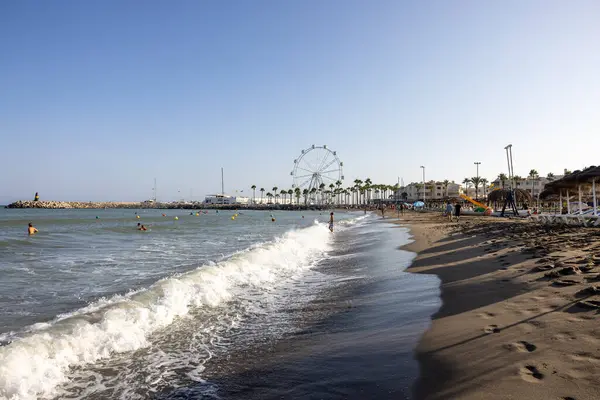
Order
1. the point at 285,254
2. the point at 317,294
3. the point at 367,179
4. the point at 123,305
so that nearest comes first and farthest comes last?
the point at 123,305 < the point at 317,294 < the point at 285,254 < the point at 367,179

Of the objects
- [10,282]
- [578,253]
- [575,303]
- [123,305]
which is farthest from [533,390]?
[10,282]

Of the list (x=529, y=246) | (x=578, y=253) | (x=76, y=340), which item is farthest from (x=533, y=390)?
(x=529, y=246)

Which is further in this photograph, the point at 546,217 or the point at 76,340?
the point at 546,217

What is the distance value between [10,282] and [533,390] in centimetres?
1304

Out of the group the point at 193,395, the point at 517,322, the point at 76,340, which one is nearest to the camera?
the point at 193,395

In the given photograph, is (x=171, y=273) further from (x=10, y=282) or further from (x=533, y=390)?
(x=533, y=390)

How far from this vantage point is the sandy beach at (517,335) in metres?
3.48

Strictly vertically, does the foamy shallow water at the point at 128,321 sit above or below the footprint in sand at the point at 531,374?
below

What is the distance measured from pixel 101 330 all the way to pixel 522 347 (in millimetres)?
6031

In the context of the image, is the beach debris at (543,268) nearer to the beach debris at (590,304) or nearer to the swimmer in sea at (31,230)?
the beach debris at (590,304)

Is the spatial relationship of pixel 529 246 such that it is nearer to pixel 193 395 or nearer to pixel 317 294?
pixel 317 294

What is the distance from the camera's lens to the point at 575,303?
217 inches

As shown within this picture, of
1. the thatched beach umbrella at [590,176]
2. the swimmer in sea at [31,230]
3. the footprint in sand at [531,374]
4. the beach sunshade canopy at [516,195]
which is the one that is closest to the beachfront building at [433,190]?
the beach sunshade canopy at [516,195]

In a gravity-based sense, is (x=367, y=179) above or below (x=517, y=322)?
above
